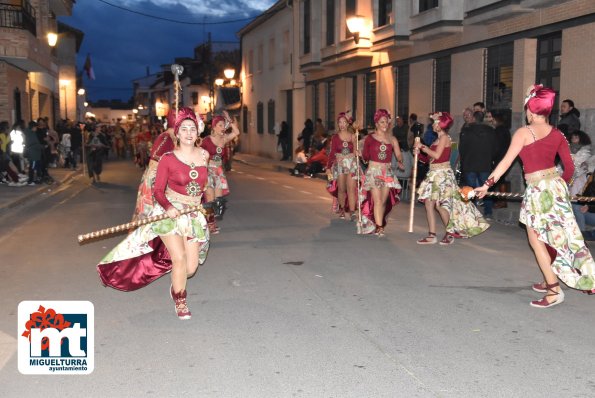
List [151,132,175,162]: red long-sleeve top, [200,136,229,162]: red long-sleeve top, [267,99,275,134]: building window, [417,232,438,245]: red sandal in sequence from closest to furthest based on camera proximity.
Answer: [151,132,175,162]: red long-sleeve top
[417,232,438,245]: red sandal
[200,136,229,162]: red long-sleeve top
[267,99,275,134]: building window

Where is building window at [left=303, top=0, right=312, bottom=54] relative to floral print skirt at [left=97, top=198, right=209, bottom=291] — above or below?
above

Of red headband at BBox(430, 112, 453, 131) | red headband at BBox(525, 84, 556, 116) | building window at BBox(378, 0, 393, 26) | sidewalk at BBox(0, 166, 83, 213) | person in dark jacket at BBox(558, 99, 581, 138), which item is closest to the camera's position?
red headband at BBox(525, 84, 556, 116)

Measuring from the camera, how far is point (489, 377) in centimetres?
465

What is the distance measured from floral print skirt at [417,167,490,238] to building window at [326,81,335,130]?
18598 mm

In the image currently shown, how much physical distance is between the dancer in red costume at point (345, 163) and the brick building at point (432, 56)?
4849 mm

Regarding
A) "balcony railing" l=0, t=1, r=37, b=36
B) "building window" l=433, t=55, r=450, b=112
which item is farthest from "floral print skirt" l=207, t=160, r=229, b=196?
"balcony railing" l=0, t=1, r=37, b=36

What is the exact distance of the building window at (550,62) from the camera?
14781 mm

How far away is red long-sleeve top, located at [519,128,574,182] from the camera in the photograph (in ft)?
20.8

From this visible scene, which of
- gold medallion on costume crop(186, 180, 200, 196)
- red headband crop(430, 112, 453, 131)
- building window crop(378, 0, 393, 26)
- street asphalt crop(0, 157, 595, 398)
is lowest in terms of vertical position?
street asphalt crop(0, 157, 595, 398)

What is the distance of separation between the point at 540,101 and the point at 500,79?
1081cm

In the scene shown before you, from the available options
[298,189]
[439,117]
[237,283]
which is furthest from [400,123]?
[237,283]

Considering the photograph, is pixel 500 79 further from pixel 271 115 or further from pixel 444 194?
pixel 271 115

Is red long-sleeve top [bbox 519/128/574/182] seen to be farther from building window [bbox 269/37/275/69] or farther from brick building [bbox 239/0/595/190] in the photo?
building window [bbox 269/37/275/69]

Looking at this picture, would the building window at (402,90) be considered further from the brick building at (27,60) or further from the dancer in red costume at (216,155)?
the brick building at (27,60)
